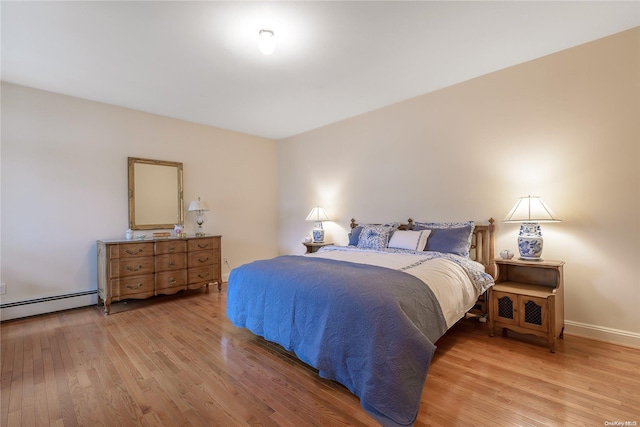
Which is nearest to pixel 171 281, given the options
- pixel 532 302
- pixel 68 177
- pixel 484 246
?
pixel 68 177

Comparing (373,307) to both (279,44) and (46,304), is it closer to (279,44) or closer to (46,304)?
(279,44)

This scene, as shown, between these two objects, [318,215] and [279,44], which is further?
[318,215]

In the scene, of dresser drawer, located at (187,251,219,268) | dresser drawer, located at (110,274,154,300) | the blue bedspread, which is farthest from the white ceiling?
dresser drawer, located at (110,274,154,300)

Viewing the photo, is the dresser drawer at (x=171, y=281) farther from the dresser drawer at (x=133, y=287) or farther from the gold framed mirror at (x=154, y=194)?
the gold framed mirror at (x=154, y=194)

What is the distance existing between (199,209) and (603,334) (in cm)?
474

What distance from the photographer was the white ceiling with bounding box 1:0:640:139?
2062mm

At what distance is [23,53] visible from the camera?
2.54 m

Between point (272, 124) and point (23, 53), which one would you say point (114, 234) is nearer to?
point (23, 53)

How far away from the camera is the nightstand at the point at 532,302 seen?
7.54 feet

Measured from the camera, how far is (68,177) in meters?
3.41

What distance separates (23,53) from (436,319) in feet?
13.5

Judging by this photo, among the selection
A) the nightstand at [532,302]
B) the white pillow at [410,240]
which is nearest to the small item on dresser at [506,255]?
the nightstand at [532,302]

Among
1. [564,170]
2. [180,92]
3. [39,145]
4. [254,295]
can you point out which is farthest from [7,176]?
[564,170]

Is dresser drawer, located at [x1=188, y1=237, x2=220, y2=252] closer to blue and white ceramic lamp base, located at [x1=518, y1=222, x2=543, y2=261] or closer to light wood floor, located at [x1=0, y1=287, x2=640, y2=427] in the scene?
light wood floor, located at [x1=0, y1=287, x2=640, y2=427]
